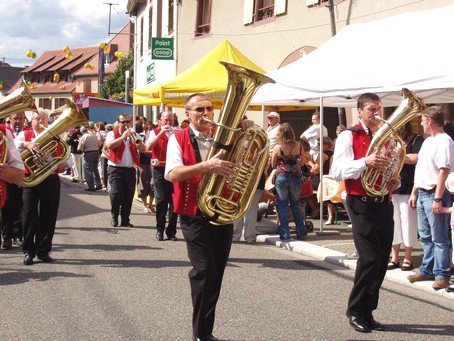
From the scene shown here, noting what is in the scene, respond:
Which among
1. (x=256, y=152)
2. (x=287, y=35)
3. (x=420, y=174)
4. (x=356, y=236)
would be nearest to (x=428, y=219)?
(x=420, y=174)

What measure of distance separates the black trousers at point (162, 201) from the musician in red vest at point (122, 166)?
0.98 meters

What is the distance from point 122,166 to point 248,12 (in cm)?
1044

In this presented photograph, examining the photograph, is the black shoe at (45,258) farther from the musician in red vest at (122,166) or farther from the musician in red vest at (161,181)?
the musician in red vest at (122,166)

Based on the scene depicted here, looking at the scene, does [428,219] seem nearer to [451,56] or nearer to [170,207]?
[451,56]

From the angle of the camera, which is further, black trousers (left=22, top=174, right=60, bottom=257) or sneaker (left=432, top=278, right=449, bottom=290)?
black trousers (left=22, top=174, right=60, bottom=257)

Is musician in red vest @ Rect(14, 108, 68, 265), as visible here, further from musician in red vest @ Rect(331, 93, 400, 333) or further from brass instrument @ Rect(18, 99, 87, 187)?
musician in red vest @ Rect(331, 93, 400, 333)

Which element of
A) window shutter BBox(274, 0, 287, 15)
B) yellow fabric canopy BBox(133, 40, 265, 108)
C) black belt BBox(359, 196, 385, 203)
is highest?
window shutter BBox(274, 0, 287, 15)

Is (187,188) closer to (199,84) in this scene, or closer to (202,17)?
(199,84)

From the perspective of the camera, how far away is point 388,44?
9547 millimetres

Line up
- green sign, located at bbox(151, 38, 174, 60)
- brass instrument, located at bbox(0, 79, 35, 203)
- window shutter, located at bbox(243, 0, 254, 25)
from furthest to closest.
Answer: window shutter, located at bbox(243, 0, 254, 25), green sign, located at bbox(151, 38, 174, 60), brass instrument, located at bbox(0, 79, 35, 203)

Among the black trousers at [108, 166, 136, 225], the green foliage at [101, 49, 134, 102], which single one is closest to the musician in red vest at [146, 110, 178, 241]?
the black trousers at [108, 166, 136, 225]

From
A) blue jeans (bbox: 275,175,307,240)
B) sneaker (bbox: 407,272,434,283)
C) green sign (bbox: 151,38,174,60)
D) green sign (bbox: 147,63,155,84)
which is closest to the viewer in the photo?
sneaker (bbox: 407,272,434,283)

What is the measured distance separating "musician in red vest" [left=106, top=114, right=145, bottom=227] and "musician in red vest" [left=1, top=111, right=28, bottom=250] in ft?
6.35

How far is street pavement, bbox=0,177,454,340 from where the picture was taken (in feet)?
17.4
